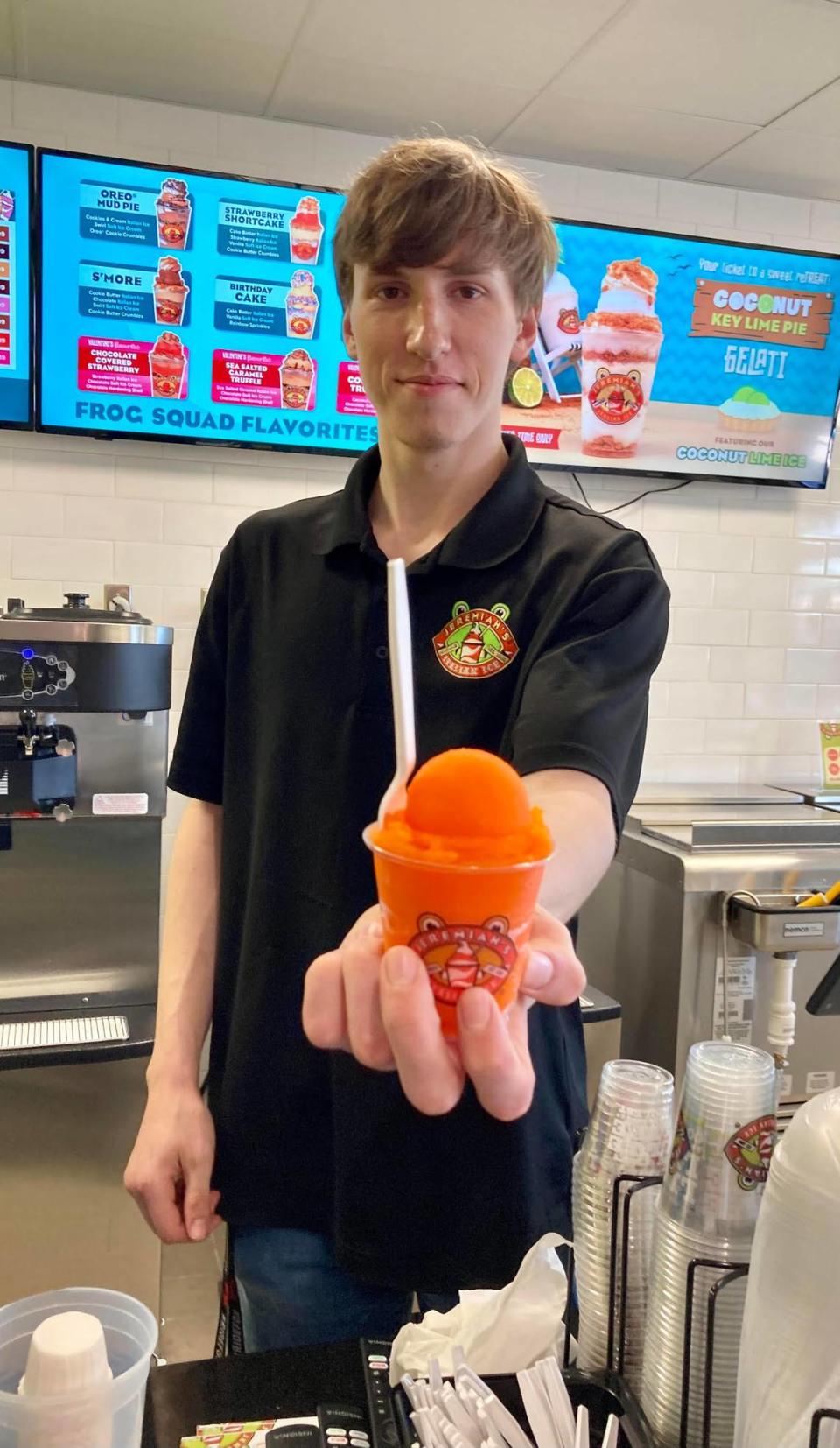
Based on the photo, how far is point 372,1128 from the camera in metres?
1.05

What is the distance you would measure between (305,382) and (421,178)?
67.0 inches

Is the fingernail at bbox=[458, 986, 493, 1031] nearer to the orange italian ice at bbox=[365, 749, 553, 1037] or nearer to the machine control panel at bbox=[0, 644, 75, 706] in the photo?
the orange italian ice at bbox=[365, 749, 553, 1037]

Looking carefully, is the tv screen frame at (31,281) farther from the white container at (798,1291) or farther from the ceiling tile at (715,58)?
the white container at (798,1291)

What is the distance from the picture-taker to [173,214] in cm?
247

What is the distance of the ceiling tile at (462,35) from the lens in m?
2.08

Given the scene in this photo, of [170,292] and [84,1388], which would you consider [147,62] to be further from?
[84,1388]

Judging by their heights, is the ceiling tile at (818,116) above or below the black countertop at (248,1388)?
above

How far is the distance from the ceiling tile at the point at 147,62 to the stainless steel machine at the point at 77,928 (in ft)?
3.88

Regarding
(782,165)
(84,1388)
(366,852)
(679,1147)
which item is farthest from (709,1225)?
(782,165)

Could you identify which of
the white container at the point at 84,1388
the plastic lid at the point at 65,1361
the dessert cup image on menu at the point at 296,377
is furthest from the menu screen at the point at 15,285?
the plastic lid at the point at 65,1361

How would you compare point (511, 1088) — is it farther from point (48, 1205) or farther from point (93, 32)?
point (93, 32)

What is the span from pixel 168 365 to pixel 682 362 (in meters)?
1.33

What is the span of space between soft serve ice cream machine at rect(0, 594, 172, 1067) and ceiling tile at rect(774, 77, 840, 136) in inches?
74.1

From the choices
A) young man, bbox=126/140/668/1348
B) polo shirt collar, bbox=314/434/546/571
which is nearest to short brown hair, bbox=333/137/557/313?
young man, bbox=126/140/668/1348
